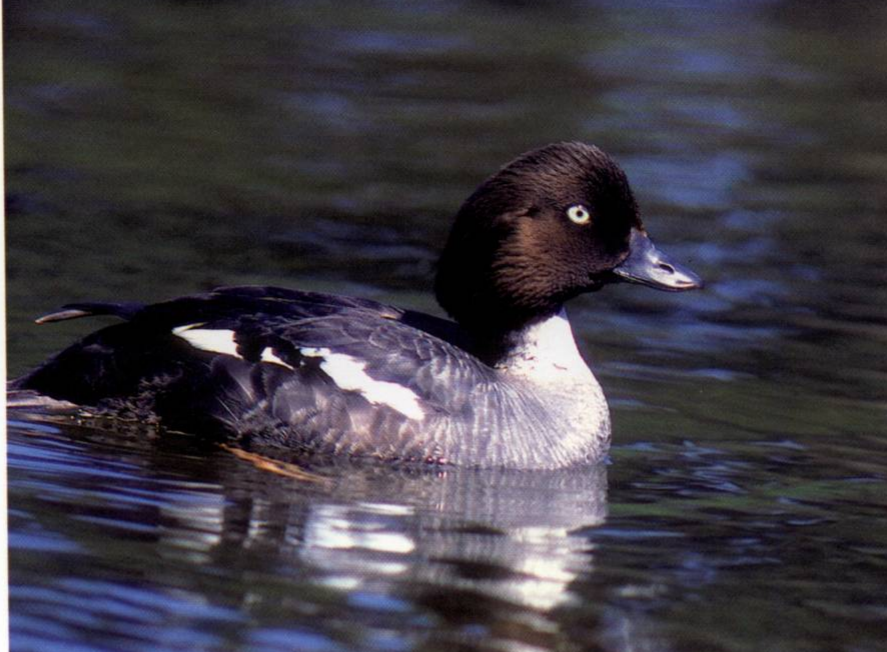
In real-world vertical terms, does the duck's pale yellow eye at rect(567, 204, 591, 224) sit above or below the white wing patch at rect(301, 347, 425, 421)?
above

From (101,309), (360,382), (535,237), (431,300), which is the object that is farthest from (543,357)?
(431,300)

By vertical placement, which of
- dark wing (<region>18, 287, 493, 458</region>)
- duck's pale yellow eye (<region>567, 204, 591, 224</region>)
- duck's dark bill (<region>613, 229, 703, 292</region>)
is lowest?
dark wing (<region>18, 287, 493, 458</region>)

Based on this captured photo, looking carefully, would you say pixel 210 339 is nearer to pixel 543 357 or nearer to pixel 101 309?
pixel 101 309

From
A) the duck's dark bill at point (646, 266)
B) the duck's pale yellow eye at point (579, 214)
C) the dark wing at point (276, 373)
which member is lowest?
the dark wing at point (276, 373)

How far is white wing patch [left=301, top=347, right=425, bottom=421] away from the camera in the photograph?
7438mm

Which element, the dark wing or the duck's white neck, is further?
the duck's white neck

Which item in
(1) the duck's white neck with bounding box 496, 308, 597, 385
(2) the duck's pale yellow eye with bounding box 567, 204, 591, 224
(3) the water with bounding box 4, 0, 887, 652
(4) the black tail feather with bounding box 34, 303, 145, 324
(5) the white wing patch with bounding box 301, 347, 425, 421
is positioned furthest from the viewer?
(1) the duck's white neck with bounding box 496, 308, 597, 385

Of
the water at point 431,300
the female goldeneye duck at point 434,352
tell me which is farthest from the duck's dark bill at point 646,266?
the water at point 431,300

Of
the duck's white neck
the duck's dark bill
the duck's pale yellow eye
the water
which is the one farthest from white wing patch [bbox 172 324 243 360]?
the duck's dark bill

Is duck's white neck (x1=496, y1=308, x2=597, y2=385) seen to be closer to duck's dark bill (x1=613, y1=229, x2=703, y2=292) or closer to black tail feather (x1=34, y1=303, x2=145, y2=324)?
duck's dark bill (x1=613, y1=229, x2=703, y2=292)

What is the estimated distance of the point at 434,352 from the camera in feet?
25.0

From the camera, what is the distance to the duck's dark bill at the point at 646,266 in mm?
8062

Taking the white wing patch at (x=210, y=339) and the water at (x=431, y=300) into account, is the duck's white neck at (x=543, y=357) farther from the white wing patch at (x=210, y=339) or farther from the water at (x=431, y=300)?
the white wing patch at (x=210, y=339)

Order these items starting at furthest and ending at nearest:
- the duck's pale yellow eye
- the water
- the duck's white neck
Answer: the duck's white neck → the duck's pale yellow eye → the water
